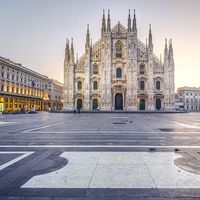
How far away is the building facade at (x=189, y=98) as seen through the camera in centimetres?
10494

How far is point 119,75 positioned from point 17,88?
29.3 metres

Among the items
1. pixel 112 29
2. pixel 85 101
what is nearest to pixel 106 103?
pixel 85 101

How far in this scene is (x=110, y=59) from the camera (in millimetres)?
56281

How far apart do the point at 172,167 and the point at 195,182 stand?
3.40 feet

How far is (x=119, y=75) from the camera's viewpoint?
57406 millimetres

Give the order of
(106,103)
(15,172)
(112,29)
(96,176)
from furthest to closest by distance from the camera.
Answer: (112,29) < (106,103) < (15,172) < (96,176)

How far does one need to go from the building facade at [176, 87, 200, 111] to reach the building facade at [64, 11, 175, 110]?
55333mm

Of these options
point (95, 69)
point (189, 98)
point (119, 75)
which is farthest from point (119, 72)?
point (189, 98)

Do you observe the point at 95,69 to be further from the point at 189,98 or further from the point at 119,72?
the point at 189,98

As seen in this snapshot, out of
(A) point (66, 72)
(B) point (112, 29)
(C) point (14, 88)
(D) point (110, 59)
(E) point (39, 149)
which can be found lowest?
(E) point (39, 149)

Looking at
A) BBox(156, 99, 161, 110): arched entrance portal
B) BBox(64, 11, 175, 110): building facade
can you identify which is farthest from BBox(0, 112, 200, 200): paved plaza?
BBox(156, 99, 161, 110): arched entrance portal

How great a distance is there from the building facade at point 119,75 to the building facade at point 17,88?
12272 millimetres

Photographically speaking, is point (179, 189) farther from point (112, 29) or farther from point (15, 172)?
point (112, 29)

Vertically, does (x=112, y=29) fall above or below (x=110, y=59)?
above
